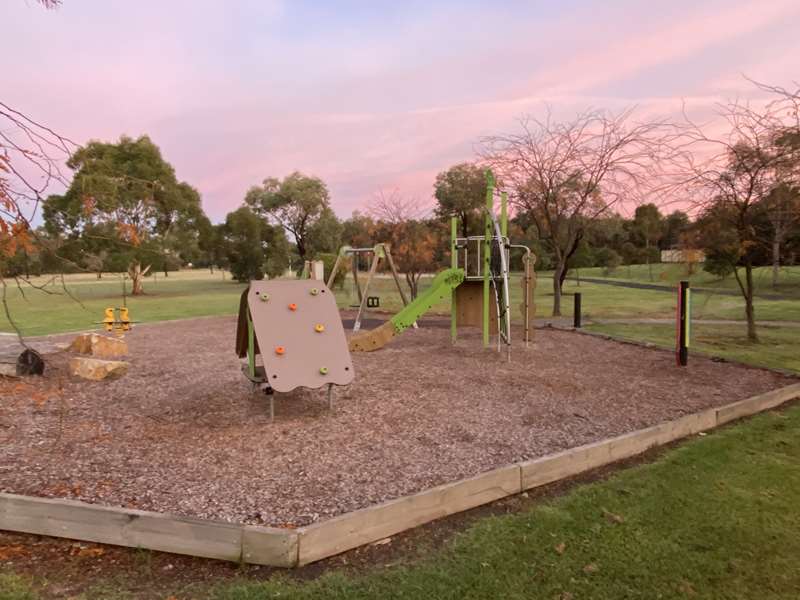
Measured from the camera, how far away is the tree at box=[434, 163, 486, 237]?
108 ft

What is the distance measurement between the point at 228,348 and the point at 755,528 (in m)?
8.98

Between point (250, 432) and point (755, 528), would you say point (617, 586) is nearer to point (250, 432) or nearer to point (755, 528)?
point (755, 528)

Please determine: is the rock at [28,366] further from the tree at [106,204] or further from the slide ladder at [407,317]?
the slide ladder at [407,317]

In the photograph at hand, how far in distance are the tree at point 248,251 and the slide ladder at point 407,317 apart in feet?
114

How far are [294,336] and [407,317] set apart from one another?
169 inches

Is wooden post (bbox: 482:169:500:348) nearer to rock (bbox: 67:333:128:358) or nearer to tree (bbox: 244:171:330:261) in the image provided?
rock (bbox: 67:333:128:358)

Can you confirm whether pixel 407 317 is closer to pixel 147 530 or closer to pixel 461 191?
pixel 147 530

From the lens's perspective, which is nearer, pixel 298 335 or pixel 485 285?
pixel 298 335

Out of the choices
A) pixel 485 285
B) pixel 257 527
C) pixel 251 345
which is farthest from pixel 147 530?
pixel 485 285

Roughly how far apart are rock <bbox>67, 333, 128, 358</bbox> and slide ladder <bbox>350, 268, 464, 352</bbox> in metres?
4.16

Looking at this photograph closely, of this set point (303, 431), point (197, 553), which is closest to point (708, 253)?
point (303, 431)

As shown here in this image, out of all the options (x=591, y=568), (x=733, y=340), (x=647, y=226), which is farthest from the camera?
(x=647, y=226)

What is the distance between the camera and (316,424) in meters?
5.49

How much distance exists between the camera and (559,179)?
15.1 metres
